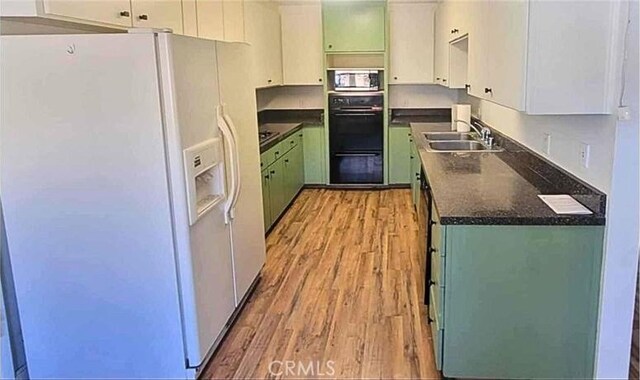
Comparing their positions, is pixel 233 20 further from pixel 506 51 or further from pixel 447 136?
pixel 506 51

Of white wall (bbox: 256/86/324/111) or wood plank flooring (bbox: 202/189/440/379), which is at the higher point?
white wall (bbox: 256/86/324/111)

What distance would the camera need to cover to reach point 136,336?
2.58 metres

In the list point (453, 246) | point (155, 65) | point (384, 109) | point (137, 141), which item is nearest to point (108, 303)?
point (137, 141)

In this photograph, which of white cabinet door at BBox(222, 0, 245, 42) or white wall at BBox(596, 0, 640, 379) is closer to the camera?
white wall at BBox(596, 0, 640, 379)

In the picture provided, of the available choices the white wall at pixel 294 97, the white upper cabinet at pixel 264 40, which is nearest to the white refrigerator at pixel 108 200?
the white upper cabinet at pixel 264 40

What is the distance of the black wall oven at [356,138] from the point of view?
6.63 meters

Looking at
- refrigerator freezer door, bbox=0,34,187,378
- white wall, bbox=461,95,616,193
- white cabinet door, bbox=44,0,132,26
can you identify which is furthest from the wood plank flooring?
white cabinet door, bbox=44,0,132,26

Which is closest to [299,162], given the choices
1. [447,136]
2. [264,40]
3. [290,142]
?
[290,142]

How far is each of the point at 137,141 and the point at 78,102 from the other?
12.0 inches

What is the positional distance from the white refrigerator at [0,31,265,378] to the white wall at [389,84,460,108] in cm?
467

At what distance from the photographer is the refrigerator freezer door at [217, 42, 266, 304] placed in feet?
10.5

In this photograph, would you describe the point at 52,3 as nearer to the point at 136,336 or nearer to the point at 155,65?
the point at 155,65

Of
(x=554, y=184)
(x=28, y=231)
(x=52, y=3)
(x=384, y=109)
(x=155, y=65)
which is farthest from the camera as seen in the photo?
(x=384, y=109)

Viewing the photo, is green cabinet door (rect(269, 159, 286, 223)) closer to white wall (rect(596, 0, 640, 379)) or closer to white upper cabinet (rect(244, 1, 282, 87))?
white upper cabinet (rect(244, 1, 282, 87))
